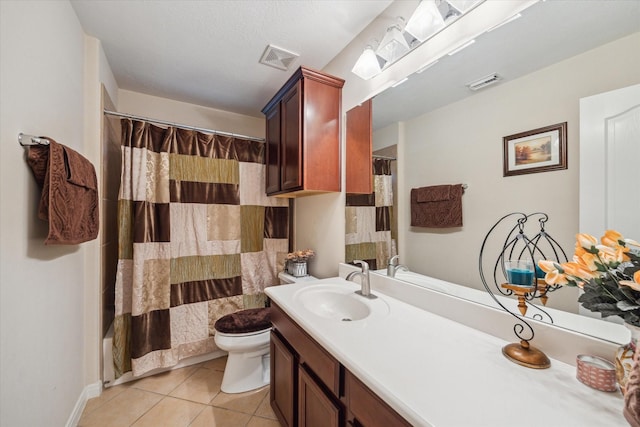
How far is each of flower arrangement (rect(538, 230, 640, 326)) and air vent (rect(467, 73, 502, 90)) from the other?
0.66 m

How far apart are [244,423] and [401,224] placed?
1.51 metres

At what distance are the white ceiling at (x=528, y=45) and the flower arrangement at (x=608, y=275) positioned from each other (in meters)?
0.50

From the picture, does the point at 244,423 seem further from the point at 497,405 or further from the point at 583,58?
the point at 583,58

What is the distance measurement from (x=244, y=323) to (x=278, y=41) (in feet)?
6.54

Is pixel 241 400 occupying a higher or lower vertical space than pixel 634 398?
lower

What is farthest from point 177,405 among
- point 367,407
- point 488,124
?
point 488,124

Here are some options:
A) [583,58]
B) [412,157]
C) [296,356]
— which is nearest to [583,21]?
[583,58]

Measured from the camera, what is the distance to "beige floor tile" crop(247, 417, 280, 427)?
1.49 meters

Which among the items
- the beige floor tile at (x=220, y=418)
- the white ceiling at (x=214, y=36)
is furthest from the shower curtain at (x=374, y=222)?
the beige floor tile at (x=220, y=418)

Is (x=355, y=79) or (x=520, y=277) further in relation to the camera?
(x=355, y=79)

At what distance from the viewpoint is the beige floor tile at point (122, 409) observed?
1515 mm

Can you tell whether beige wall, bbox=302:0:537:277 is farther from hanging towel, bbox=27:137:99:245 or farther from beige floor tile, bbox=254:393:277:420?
hanging towel, bbox=27:137:99:245

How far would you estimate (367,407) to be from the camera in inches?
28.0

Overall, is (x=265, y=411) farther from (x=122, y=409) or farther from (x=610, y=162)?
(x=610, y=162)
